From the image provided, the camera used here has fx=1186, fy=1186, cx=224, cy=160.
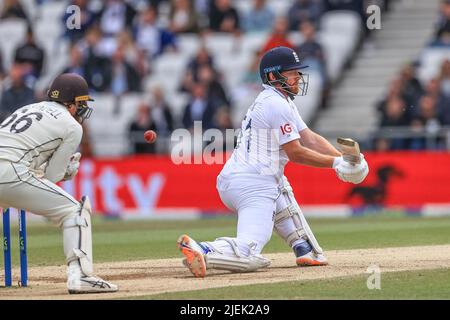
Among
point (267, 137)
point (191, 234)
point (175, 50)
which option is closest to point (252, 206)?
point (267, 137)

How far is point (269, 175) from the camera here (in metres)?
11.8

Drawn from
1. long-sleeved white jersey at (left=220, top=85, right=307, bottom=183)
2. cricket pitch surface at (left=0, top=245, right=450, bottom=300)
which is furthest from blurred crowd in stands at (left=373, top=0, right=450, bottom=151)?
long-sleeved white jersey at (left=220, top=85, right=307, bottom=183)

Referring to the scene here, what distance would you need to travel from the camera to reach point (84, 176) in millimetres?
23672

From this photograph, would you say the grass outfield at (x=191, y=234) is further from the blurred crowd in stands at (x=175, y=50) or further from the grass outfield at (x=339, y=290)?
the grass outfield at (x=339, y=290)

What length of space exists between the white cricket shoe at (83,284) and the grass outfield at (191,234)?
3465mm

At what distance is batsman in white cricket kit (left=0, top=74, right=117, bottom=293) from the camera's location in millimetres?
10172

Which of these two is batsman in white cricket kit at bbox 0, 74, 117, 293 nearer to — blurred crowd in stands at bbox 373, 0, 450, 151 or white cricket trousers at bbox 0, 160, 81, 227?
white cricket trousers at bbox 0, 160, 81, 227

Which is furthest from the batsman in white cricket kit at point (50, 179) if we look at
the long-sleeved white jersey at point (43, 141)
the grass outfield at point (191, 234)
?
the grass outfield at point (191, 234)

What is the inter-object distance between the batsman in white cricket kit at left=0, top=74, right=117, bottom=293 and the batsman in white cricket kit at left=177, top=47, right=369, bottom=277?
122 cm

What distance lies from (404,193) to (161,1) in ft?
31.0

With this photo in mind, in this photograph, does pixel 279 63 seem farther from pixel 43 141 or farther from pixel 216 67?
pixel 216 67

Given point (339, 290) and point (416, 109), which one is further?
point (416, 109)

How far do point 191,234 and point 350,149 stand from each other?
7.01m
